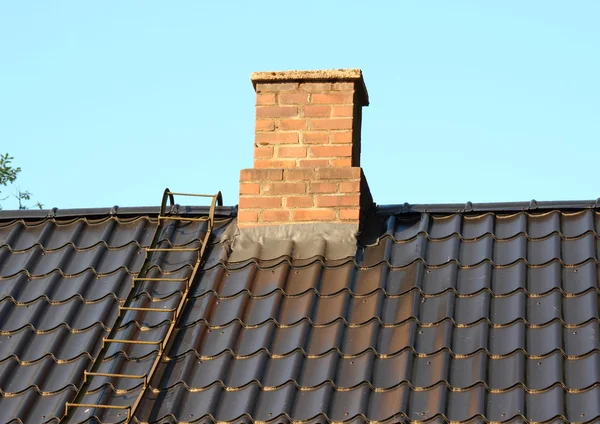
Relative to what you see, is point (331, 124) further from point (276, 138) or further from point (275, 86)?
point (275, 86)

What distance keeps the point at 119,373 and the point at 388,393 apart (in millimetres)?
1630

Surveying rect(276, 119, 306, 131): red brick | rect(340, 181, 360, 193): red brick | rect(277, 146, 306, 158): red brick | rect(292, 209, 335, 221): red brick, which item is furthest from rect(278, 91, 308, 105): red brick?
rect(292, 209, 335, 221): red brick

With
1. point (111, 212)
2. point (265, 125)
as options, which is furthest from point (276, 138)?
point (111, 212)

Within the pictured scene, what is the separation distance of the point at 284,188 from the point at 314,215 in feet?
0.98

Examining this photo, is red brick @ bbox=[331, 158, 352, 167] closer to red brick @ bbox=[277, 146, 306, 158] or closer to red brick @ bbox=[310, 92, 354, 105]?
red brick @ bbox=[277, 146, 306, 158]

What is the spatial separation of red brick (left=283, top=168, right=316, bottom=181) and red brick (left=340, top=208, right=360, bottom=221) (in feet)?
1.09

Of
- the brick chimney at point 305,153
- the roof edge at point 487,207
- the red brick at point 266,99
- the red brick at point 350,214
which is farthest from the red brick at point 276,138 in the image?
the roof edge at point 487,207

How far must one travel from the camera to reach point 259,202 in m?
7.77

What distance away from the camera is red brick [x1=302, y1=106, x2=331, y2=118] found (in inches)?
312

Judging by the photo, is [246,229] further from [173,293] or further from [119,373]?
[119,373]

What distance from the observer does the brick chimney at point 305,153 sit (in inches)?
302

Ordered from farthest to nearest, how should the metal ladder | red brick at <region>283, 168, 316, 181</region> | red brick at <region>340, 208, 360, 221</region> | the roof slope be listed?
red brick at <region>283, 168, 316, 181</region>, red brick at <region>340, 208, 360, 221</region>, the metal ladder, the roof slope

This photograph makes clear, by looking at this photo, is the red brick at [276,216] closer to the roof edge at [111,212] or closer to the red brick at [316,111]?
the roof edge at [111,212]

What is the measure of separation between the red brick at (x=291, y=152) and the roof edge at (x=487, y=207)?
72 centimetres
